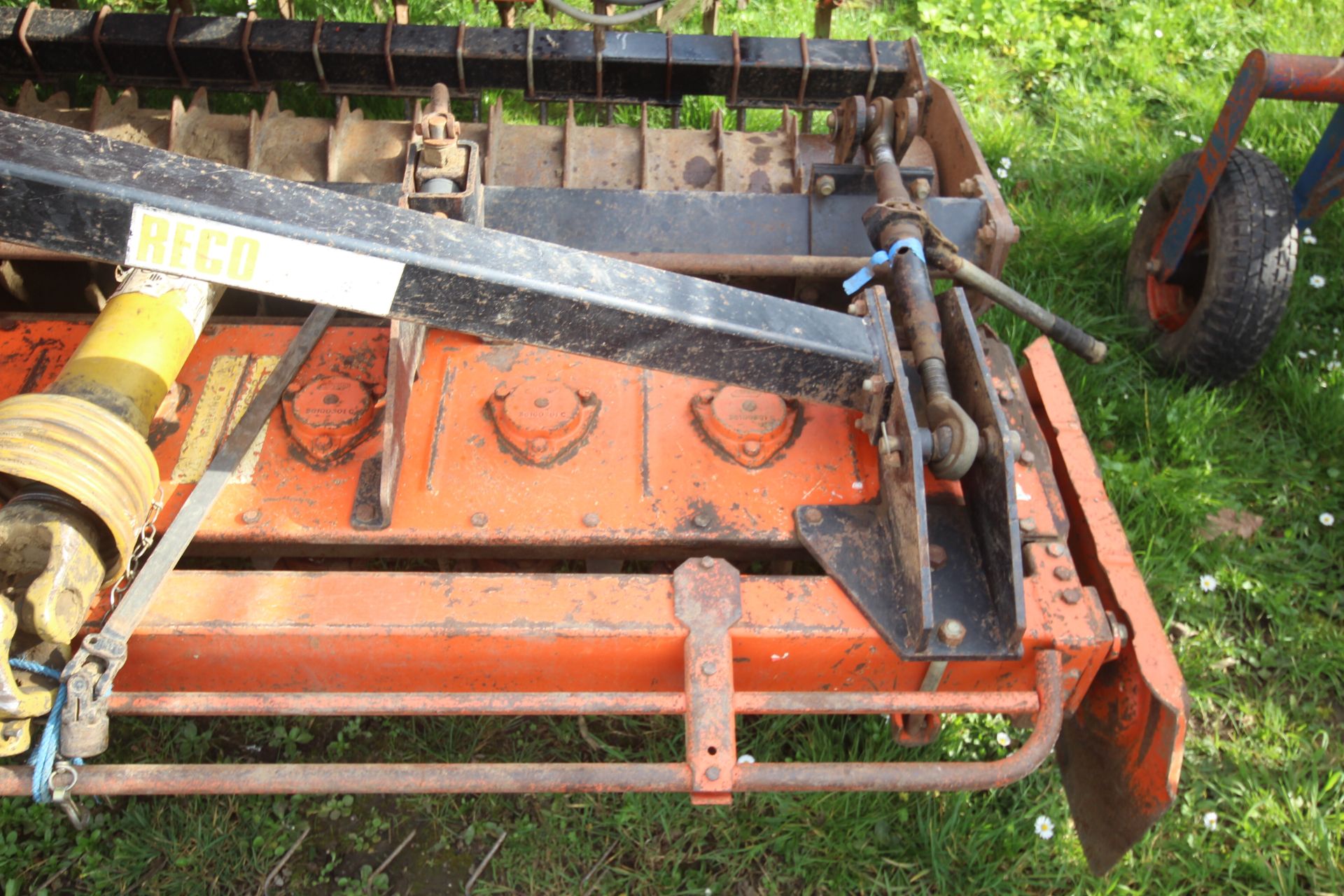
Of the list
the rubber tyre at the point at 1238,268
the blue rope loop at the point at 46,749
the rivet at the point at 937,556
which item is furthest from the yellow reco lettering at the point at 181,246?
the rubber tyre at the point at 1238,268

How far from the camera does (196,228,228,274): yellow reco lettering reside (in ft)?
5.45

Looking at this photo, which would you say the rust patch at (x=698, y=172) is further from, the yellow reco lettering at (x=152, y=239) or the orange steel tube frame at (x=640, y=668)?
the yellow reco lettering at (x=152, y=239)

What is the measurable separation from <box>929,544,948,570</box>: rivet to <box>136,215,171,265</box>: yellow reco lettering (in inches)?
58.0

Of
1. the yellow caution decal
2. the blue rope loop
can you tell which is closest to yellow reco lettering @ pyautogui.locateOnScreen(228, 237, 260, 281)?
the yellow caution decal

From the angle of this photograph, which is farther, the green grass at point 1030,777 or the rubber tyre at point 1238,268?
the rubber tyre at point 1238,268

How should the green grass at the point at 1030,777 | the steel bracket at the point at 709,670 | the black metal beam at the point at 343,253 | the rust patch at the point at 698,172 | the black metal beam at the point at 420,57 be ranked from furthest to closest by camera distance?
the black metal beam at the point at 420,57
the rust patch at the point at 698,172
the green grass at the point at 1030,777
the steel bracket at the point at 709,670
the black metal beam at the point at 343,253

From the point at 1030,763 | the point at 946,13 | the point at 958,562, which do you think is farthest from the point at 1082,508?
the point at 946,13

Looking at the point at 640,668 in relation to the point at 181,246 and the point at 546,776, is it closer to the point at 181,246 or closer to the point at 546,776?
the point at 546,776

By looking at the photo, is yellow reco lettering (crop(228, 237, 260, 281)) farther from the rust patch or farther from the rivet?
the rust patch

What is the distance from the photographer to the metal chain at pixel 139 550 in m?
1.99

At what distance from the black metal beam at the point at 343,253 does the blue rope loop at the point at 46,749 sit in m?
0.72

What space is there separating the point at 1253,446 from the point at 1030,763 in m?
2.19

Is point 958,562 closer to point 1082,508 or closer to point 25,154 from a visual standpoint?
point 1082,508

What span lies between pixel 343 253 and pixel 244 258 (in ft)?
0.51
